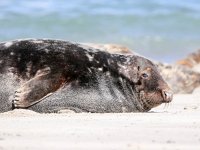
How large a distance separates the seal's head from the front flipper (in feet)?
2.95

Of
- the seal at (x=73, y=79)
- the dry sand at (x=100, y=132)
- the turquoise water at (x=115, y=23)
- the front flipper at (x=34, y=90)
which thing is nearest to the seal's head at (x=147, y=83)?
the seal at (x=73, y=79)

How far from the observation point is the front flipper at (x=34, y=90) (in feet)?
21.4

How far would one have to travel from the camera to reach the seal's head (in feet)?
23.6

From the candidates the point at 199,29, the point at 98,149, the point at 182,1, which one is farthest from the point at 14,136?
the point at 182,1

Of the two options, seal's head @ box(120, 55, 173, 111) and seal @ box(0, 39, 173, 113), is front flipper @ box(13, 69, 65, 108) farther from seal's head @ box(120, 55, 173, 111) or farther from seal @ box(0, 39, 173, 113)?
seal's head @ box(120, 55, 173, 111)

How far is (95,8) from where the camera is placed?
26078 mm

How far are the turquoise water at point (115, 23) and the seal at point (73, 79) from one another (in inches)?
442

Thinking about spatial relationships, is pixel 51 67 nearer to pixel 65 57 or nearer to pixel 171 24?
pixel 65 57

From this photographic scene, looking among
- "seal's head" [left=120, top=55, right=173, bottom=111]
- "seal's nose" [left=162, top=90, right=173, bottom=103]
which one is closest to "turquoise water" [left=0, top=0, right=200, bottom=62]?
"seal's head" [left=120, top=55, right=173, bottom=111]

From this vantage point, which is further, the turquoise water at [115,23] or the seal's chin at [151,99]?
the turquoise water at [115,23]

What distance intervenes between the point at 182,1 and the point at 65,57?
2262cm

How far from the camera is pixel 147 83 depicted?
7246 mm

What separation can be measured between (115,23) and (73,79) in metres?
16.9

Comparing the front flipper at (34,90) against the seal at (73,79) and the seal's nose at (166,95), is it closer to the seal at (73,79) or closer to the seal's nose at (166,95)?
the seal at (73,79)
